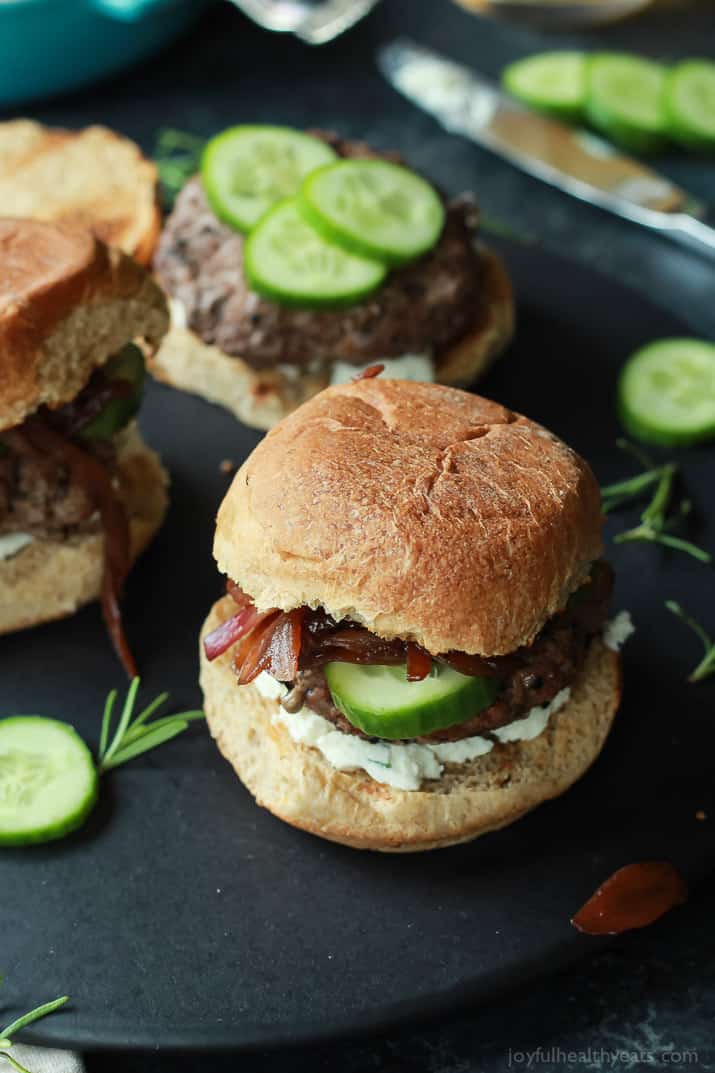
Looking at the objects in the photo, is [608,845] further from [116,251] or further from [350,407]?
[116,251]

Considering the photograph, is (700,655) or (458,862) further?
(700,655)

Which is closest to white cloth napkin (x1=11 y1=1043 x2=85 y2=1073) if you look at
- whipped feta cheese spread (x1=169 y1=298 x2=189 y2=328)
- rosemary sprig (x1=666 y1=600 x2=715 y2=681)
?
rosemary sprig (x1=666 y1=600 x2=715 y2=681)

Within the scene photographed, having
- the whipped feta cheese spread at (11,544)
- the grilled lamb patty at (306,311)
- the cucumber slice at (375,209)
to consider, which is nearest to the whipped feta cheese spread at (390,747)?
the whipped feta cheese spread at (11,544)

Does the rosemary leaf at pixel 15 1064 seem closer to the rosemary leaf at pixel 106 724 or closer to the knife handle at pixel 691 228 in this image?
the rosemary leaf at pixel 106 724

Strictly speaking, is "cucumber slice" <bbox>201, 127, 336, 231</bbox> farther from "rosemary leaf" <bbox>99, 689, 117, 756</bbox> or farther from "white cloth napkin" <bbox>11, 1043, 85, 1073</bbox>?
"white cloth napkin" <bbox>11, 1043, 85, 1073</bbox>

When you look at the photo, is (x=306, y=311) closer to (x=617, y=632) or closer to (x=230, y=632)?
(x=230, y=632)

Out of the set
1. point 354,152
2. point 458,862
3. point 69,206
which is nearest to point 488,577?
point 458,862
